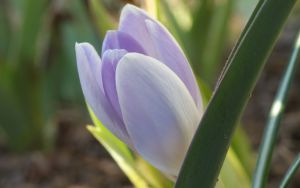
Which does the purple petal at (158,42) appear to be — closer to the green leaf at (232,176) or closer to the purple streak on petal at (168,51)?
the purple streak on petal at (168,51)

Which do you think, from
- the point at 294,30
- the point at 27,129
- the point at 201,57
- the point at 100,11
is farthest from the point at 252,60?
the point at 294,30

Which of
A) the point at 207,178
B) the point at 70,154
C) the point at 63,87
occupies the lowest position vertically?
the point at 70,154

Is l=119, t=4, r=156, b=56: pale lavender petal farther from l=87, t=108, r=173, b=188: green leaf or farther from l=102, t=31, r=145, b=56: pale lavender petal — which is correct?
l=87, t=108, r=173, b=188: green leaf

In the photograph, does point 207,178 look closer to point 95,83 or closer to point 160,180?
point 95,83

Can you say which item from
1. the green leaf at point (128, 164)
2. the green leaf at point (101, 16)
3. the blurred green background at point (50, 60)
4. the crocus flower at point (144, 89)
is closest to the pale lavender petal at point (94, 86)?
the crocus flower at point (144, 89)

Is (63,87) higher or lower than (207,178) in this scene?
lower

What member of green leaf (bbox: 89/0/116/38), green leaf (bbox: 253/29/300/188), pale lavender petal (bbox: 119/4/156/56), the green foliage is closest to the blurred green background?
the green foliage
